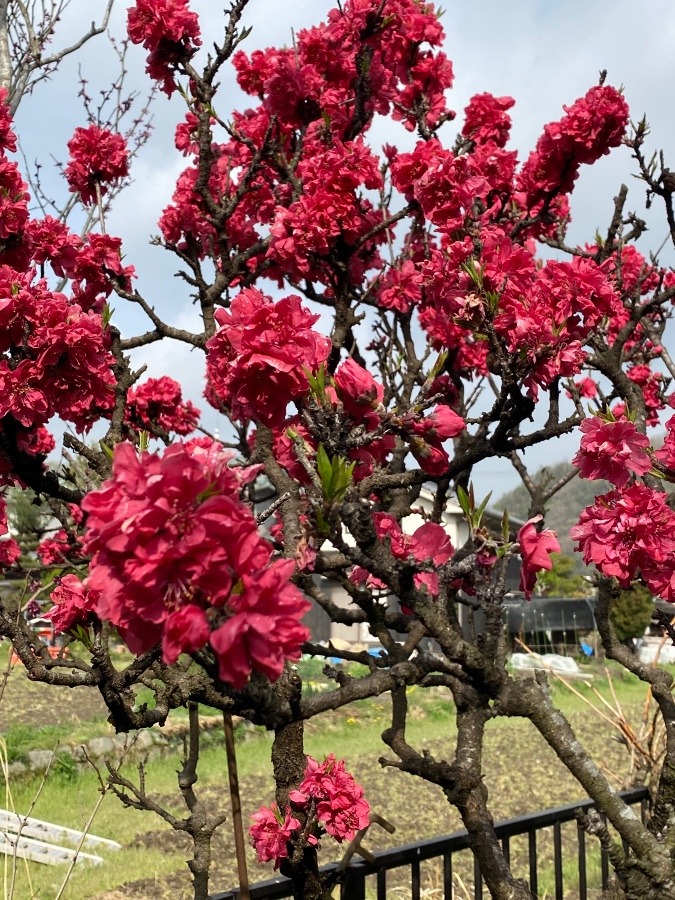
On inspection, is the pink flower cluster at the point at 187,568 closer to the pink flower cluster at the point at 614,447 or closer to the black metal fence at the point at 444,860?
the pink flower cluster at the point at 614,447

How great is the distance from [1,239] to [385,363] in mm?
2606

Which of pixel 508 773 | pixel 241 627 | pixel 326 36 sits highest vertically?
pixel 326 36

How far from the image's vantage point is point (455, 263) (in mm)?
2195

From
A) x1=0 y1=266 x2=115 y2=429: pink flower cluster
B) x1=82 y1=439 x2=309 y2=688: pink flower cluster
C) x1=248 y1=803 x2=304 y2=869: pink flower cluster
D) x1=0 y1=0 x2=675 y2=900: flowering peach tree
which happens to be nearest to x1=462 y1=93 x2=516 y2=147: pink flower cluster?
x1=0 y1=0 x2=675 y2=900: flowering peach tree

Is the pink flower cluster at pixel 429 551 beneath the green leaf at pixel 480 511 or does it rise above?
beneath

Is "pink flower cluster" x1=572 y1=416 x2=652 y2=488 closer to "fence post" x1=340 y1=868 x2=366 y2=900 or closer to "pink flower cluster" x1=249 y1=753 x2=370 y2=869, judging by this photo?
"pink flower cluster" x1=249 y1=753 x2=370 y2=869

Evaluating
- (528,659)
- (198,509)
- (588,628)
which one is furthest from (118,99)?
(588,628)

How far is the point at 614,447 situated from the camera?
7.09ft

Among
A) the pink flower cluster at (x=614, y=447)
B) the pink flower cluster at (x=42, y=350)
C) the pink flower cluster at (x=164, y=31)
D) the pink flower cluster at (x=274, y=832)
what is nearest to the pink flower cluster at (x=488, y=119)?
the pink flower cluster at (x=164, y=31)

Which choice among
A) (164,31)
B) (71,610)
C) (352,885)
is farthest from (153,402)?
(352,885)

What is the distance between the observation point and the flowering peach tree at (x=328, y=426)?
100 centimetres

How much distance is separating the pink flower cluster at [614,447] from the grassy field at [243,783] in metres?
2.68

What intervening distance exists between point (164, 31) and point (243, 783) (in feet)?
23.0

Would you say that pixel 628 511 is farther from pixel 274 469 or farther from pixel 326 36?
pixel 326 36
